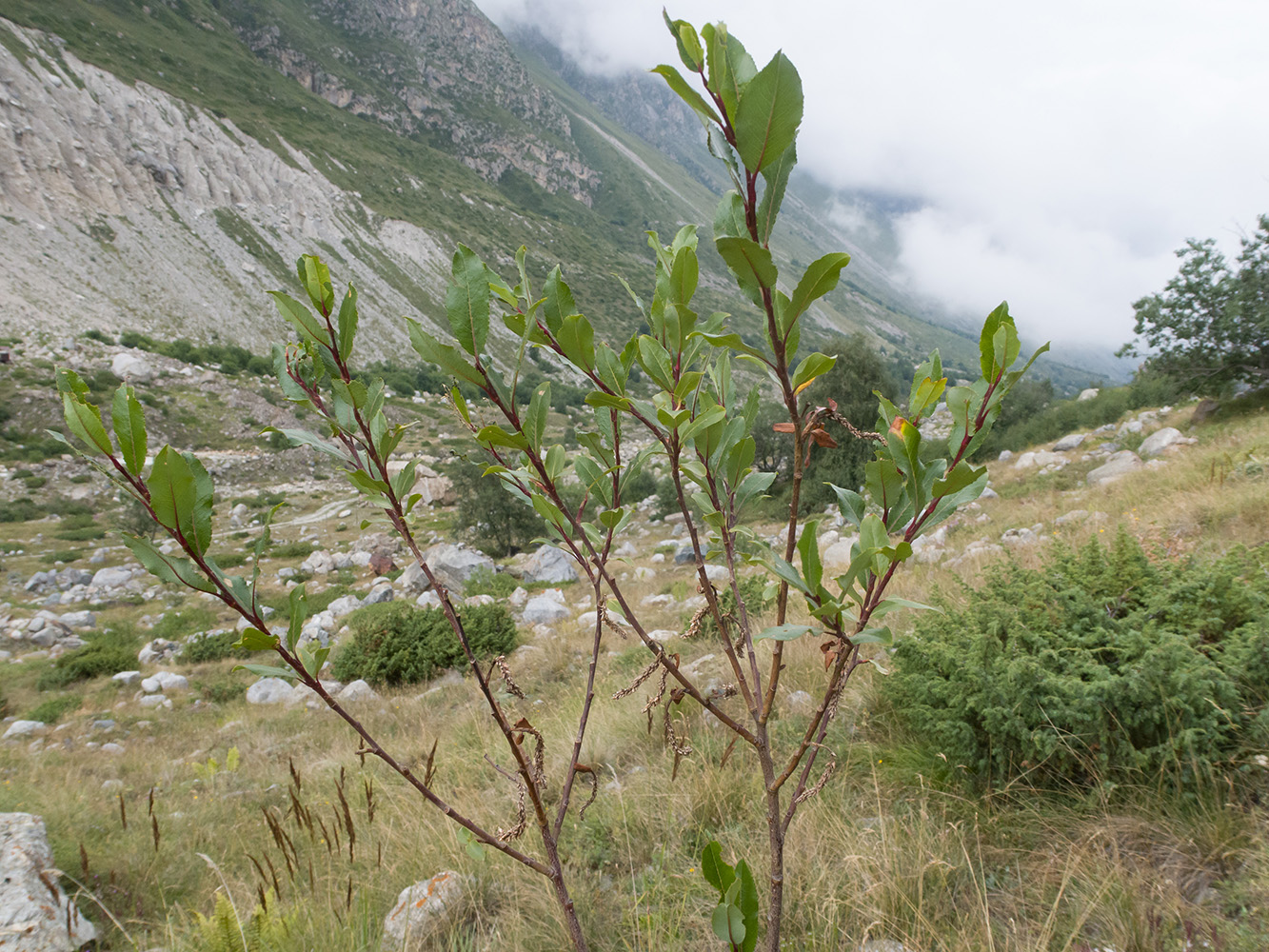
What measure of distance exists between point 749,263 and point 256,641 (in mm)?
815

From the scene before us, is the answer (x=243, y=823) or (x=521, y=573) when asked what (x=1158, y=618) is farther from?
(x=521, y=573)

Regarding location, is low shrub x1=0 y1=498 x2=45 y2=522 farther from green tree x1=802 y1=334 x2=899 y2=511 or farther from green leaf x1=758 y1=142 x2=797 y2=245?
green leaf x1=758 y1=142 x2=797 y2=245

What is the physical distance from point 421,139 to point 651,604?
109409 mm

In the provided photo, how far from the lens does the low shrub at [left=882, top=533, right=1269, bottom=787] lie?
1823mm

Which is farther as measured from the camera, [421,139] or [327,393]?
[421,139]

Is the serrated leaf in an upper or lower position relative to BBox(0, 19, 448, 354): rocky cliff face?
upper

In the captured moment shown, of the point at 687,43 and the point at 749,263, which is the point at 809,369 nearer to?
the point at 749,263

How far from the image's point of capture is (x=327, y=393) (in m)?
1.08

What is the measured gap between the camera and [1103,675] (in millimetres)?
1905

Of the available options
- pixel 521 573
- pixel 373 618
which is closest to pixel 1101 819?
pixel 373 618

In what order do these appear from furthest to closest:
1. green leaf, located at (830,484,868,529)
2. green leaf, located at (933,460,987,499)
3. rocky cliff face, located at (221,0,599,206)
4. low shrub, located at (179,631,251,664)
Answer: rocky cliff face, located at (221,0,599,206), low shrub, located at (179,631,251,664), green leaf, located at (830,484,868,529), green leaf, located at (933,460,987,499)

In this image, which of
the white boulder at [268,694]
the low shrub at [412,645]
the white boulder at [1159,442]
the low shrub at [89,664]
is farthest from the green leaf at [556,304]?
the white boulder at [1159,442]

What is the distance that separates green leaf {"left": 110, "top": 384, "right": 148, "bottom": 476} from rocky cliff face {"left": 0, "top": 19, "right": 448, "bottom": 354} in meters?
44.1

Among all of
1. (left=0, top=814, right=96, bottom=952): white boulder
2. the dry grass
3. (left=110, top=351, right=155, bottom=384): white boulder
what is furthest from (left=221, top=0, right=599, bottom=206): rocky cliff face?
(left=0, top=814, right=96, bottom=952): white boulder
